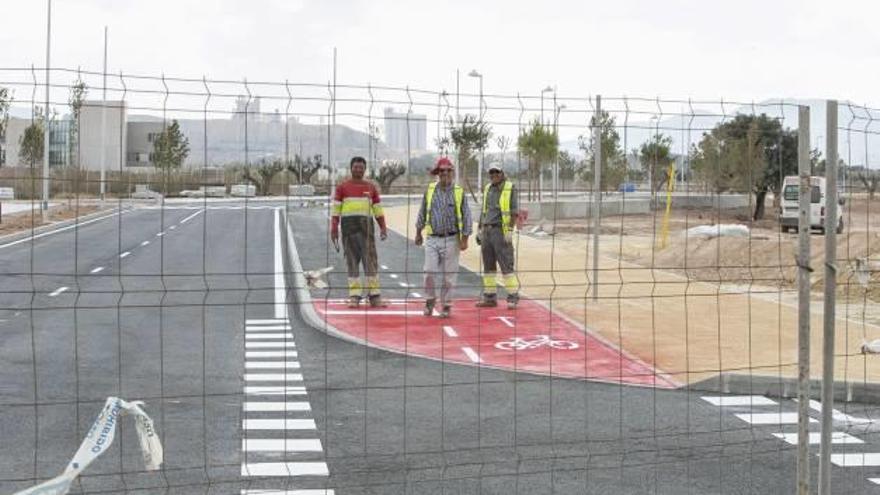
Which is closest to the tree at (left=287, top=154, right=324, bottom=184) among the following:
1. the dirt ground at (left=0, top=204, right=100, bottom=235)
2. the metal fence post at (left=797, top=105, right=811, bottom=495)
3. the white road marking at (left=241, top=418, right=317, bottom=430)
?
the white road marking at (left=241, top=418, right=317, bottom=430)

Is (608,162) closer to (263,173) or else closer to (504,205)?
(504,205)

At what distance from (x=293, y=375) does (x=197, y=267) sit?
14.5m

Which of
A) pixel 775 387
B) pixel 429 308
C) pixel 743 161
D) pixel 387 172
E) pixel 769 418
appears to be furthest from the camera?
pixel 743 161

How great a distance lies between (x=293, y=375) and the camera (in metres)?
10.2

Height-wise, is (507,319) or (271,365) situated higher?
(507,319)

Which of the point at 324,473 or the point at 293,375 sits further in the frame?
the point at 293,375

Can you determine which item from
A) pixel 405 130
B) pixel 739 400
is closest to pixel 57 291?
pixel 739 400

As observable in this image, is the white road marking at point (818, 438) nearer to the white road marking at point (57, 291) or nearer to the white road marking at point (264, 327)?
the white road marking at point (264, 327)

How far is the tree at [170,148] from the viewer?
23.3 feet

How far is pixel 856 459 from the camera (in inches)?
291

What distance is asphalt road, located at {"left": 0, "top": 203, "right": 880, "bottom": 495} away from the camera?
662cm

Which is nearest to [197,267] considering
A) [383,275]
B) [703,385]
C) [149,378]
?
[383,275]

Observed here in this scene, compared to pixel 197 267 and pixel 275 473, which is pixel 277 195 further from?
pixel 197 267

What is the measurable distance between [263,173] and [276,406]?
2264mm
